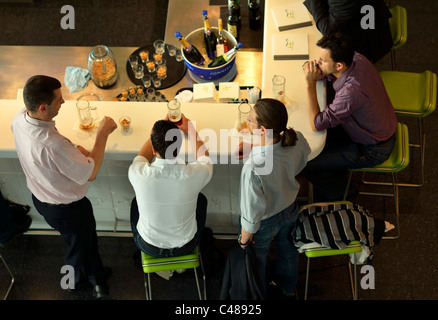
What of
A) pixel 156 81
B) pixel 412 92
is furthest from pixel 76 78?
pixel 412 92

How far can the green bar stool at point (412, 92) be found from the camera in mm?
3188

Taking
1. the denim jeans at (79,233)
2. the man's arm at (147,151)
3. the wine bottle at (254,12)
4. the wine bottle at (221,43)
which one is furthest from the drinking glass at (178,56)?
the denim jeans at (79,233)

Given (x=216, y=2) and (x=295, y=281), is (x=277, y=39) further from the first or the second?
(x=295, y=281)

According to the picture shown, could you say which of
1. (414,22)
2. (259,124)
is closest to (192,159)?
(259,124)

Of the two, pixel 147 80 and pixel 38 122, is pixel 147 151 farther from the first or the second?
pixel 147 80

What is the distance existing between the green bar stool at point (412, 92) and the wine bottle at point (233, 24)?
1.06 meters

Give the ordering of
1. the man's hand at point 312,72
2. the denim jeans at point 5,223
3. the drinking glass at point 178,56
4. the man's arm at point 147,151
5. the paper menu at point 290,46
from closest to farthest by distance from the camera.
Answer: the man's arm at point 147,151
the man's hand at point 312,72
the denim jeans at point 5,223
the paper menu at point 290,46
the drinking glass at point 178,56

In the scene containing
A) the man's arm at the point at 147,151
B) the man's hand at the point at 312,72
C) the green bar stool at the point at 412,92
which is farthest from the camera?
the green bar stool at the point at 412,92

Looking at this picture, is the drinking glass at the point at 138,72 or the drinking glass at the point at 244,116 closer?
the drinking glass at the point at 244,116

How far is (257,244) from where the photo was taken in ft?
9.26

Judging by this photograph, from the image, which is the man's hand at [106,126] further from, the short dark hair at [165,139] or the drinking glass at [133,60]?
the drinking glass at [133,60]

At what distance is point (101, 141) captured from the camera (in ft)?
8.57

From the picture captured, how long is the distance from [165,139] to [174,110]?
39 centimetres

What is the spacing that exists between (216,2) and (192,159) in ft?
5.23
